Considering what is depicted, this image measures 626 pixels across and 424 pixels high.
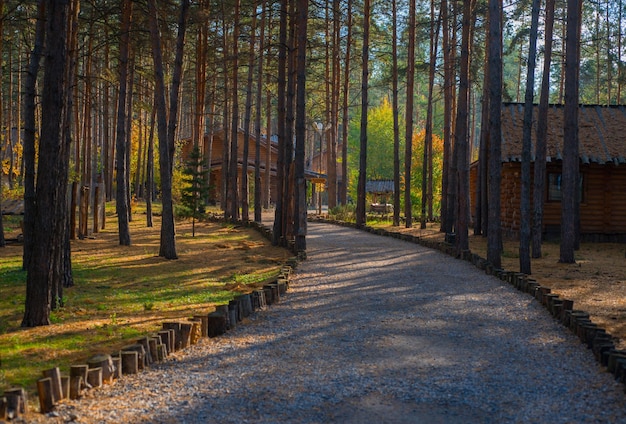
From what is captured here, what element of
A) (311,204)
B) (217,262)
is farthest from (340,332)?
(311,204)

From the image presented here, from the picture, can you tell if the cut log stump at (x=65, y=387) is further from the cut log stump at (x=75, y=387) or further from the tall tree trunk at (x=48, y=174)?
the tall tree trunk at (x=48, y=174)

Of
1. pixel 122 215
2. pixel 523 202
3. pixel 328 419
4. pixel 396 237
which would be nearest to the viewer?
pixel 328 419

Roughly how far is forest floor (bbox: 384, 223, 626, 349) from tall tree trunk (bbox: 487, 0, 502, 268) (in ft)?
3.90

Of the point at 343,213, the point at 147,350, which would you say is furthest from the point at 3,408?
the point at 343,213

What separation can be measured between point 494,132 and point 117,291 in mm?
9308

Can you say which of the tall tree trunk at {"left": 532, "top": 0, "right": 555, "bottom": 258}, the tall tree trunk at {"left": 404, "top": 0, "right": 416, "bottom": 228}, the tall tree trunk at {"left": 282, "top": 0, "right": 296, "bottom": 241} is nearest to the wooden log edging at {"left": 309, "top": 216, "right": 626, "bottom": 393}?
the tall tree trunk at {"left": 532, "top": 0, "right": 555, "bottom": 258}

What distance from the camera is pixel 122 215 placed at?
21406 mm

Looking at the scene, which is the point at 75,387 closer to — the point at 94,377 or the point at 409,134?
the point at 94,377

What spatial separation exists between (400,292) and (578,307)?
311 centimetres

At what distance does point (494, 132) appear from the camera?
16312 millimetres

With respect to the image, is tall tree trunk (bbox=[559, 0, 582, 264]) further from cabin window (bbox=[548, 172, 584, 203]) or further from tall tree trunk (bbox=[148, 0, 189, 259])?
tall tree trunk (bbox=[148, 0, 189, 259])

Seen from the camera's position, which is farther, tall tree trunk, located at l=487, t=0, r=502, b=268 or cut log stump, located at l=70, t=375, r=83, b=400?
tall tree trunk, located at l=487, t=0, r=502, b=268

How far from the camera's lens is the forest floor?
11.2 metres

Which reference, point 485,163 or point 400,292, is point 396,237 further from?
point 400,292
